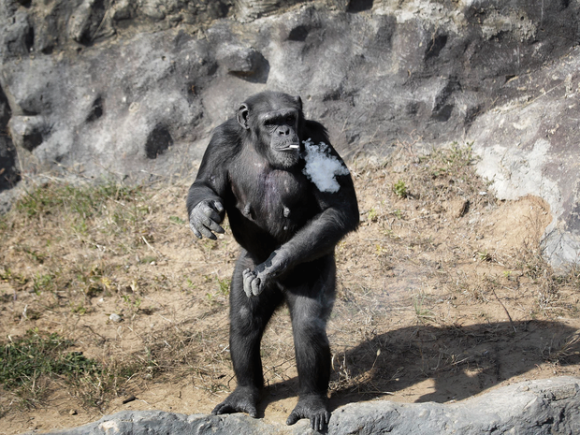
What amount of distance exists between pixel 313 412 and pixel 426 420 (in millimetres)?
755

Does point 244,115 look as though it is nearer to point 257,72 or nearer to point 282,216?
point 282,216

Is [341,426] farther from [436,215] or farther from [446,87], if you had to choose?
[446,87]

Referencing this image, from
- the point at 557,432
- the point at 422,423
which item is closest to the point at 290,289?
the point at 422,423

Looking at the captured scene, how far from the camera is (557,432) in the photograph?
3.70m

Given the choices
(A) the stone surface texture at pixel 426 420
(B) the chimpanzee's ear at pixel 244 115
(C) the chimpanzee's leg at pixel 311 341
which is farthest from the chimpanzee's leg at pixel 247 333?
(B) the chimpanzee's ear at pixel 244 115

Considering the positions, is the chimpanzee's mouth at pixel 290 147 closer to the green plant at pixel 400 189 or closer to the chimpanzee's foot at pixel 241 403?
the chimpanzee's foot at pixel 241 403

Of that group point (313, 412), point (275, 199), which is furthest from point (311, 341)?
point (275, 199)

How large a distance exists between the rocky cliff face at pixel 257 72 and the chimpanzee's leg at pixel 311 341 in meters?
3.94

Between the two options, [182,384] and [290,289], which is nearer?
[290,289]

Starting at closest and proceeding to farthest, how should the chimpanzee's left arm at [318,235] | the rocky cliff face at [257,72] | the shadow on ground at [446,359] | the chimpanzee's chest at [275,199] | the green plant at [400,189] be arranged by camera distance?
the chimpanzee's left arm at [318,235]
the chimpanzee's chest at [275,199]
the shadow on ground at [446,359]
the green plant at [400,189]
the rocky cliff face at [257,72]

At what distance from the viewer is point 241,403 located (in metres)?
4.17

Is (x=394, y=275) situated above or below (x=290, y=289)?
below

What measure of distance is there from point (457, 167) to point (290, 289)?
3.94 m

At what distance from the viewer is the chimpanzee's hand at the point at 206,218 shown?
12.0ft
